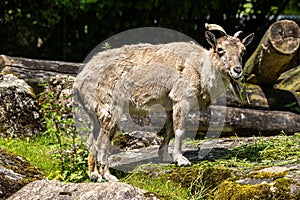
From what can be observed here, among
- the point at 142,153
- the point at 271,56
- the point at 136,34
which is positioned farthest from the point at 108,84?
the point at 136,34

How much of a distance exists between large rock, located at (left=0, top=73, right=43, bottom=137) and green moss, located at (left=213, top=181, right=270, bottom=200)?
159 inches

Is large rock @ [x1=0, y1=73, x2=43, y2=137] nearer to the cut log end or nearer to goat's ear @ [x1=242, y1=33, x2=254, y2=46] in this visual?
goat's ear @ [x1=242, y1=33, x2=254, y2=46]

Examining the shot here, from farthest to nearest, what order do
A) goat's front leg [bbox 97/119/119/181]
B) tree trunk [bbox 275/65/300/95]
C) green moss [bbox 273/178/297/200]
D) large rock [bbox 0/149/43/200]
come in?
tree trunk [bbox 275/65/300/95] → goat's front leg [bbox 97/119/119/181] → large rock [bbox 0/149/43/200] → green moss [bbox 273/178/297/200]


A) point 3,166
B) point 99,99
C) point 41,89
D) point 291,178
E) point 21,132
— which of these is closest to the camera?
point 291,178

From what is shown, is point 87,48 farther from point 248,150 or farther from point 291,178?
point 291,178

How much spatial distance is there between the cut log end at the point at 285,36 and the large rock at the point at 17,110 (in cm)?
454

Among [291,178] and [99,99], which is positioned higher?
[99,99]

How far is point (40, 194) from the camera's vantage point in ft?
18.5

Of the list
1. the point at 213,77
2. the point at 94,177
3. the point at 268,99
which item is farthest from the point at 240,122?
the point at 94,177

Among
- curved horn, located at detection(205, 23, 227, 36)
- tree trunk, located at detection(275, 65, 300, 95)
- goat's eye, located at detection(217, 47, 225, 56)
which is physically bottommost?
tree trunk, located at detection(275, 65, 300, 95)

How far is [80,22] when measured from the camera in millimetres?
15570

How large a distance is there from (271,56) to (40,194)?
6218 mm

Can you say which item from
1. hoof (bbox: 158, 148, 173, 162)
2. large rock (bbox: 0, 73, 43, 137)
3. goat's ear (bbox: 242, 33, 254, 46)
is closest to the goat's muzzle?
goat's ear (bbox: 242, 33, 254, 46)

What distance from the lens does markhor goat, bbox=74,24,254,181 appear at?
682 centimetres
